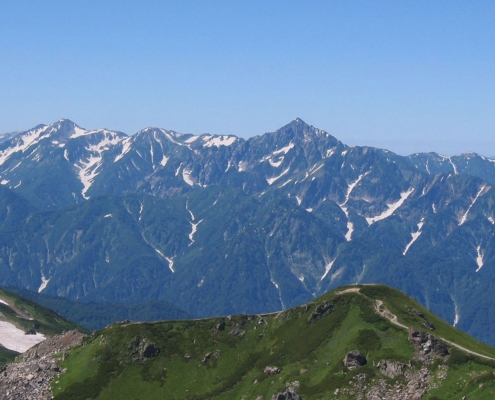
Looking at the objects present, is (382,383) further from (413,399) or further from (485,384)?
(485,384)

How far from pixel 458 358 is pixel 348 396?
97.7 feet


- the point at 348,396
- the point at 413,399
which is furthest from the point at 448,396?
the point at 348,396

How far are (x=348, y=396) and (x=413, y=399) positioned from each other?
16.7 m

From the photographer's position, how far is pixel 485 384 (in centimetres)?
18262

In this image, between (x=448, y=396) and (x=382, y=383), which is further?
(x=382, y=383)

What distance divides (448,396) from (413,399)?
28.4 feet

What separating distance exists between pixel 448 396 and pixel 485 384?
9.53m

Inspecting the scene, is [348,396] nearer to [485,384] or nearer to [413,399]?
[413,399]

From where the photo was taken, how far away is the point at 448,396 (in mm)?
187000

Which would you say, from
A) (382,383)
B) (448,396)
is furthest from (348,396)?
(448,396)

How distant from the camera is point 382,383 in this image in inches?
7864

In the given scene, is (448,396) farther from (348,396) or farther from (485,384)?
(348,396)

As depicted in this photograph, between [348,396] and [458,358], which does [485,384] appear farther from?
[348,396]

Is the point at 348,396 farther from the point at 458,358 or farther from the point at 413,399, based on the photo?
the point at 458,358
